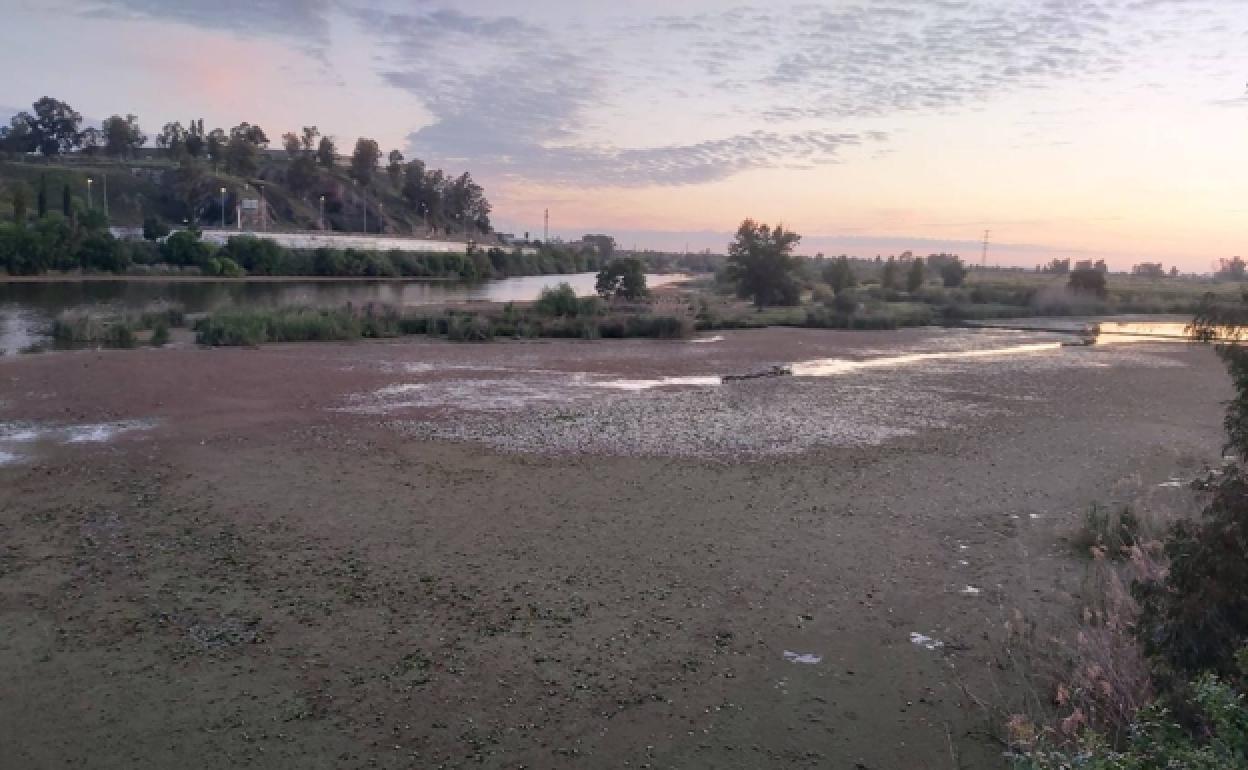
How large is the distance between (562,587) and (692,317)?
34.1 meters

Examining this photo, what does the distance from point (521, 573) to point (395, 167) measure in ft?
532

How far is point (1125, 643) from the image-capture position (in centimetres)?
555

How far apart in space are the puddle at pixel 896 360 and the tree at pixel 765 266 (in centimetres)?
1877

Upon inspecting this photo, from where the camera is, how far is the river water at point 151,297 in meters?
35.0

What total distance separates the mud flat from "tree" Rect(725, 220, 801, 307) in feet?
123

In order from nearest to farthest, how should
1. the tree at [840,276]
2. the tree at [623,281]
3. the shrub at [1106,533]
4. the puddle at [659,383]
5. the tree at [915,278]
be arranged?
the shrub at [1106,533], the puddle at [659,383], the tree at [623,281], the tree at [840,276], the tree at [915,278]

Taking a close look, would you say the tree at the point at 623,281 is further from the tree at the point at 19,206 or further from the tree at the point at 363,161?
the tree at the point at 363,161

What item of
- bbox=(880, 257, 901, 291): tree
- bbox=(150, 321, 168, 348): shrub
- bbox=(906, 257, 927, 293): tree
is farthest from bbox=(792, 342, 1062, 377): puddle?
bbox=(880, 257, 901, 291): tree

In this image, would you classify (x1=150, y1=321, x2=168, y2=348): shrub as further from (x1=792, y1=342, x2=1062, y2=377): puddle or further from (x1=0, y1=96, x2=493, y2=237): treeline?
(x1=0, y1=96, x2=493, y2=237): treeline

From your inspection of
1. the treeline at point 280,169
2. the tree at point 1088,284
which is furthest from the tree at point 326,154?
the tree at point 1088,284

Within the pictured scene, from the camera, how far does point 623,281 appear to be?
164 ft

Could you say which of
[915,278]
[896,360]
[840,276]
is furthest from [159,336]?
[915,278]

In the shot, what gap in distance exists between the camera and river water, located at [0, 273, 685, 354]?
35.0m

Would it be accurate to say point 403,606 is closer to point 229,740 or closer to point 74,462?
point 229,740
